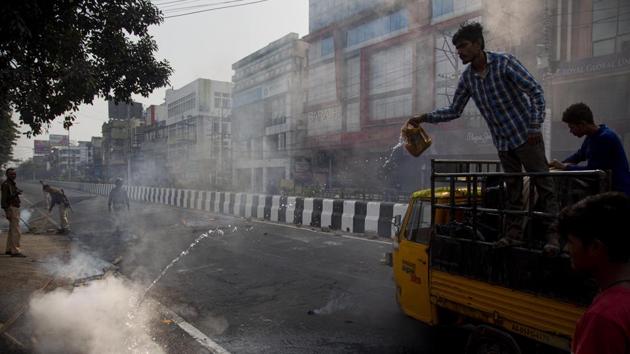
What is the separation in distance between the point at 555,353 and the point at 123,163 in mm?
80350

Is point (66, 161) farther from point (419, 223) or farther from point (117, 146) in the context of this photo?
point (419, 223)

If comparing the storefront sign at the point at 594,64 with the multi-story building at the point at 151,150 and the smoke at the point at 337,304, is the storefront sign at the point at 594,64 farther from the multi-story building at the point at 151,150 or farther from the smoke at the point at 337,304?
the multi-story building at the point at 151,150

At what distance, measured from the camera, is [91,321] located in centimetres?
463

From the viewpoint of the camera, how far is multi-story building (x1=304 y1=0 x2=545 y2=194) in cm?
2244

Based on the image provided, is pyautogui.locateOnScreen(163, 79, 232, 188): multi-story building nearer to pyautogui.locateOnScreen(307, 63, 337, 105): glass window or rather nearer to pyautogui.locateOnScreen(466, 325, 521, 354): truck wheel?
pyautogui.locateOnScreen(307, 63, 337, 105): glass window

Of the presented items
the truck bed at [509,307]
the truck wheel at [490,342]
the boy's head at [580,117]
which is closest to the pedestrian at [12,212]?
the truck bed at [509,307]

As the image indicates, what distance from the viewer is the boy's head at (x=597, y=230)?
3.97 ft

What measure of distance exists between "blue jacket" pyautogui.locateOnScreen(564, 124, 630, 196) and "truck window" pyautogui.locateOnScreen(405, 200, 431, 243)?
137 cm

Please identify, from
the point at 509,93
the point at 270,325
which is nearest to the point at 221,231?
the point at 270,325

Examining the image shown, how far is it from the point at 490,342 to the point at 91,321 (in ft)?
13.5

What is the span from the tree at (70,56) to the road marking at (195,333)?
3.37m

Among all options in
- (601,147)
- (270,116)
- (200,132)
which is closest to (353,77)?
(270,116)

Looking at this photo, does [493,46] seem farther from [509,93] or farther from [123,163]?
[123,163]

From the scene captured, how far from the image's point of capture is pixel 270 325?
4.52 metres
